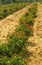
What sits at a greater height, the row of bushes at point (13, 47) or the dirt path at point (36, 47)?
the row of bushes at point (13, 47)

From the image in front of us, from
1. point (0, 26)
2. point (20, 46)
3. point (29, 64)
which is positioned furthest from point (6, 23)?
point (29, 64)

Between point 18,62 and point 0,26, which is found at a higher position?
point 18,62

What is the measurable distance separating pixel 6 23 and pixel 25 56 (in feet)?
→ 46.4

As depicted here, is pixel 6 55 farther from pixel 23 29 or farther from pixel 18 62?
pixel 23 29

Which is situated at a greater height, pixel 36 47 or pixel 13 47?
pixel 13 47

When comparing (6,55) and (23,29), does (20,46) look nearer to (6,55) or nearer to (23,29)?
(6,55)

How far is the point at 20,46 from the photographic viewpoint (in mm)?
20047

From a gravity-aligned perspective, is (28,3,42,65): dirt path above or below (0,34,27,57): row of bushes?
below

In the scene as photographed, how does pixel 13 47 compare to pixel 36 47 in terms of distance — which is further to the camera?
pixel 36 47

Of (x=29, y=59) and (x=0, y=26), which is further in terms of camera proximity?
(x=0, y=26)

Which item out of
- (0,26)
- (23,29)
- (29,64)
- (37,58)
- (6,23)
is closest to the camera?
(29,64)

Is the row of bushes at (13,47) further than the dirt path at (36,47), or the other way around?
the row of bushes at (13,47)

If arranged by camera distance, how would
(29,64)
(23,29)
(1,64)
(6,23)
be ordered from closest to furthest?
(1,64), (29,64), (23,29), (6,23)

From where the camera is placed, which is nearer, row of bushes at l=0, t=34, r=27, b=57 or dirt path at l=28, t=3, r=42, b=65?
dirt path at l=28, t=3, r=42, b=65
